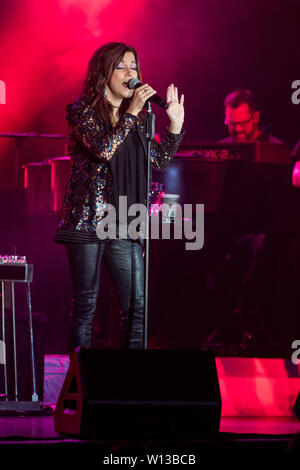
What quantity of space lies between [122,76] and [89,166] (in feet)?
1.46

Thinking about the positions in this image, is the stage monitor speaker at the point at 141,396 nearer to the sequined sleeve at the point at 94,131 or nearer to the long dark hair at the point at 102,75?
the sequined sleeve at the point at 94,131

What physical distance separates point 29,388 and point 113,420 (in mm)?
1712

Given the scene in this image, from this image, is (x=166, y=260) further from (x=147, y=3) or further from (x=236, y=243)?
(x=147, y=3)

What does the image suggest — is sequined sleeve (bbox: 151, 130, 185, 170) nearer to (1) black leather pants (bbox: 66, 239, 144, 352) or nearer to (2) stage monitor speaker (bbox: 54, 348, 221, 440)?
(1) black leather pants (bbox: 66, 239, 144, 352)

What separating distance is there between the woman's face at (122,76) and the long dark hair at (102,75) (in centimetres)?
2

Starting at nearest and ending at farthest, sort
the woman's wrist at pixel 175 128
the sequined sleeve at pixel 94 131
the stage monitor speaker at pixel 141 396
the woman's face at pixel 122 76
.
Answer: the stage monitor speaker at pixel 141 396, the sequined sleeve at pixel 94 131, the woman's face at pixel 122 76, the woman's wrist at pixel 175 128

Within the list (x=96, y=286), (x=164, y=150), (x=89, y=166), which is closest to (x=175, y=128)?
(x=164, y=150)

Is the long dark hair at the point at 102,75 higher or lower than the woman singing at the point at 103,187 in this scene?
higher

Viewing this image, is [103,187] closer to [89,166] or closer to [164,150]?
[89,166]

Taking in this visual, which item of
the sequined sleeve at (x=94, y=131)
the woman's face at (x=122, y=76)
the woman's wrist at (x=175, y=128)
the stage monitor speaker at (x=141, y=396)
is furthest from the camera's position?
the woman's wrist at (x=175, y=128)

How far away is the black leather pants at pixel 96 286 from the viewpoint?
356 centimetres

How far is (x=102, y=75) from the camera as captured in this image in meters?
3.70
